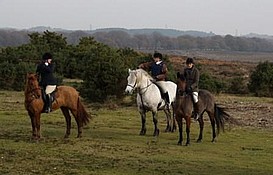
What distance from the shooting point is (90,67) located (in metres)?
27.0

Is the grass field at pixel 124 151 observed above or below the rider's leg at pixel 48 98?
below

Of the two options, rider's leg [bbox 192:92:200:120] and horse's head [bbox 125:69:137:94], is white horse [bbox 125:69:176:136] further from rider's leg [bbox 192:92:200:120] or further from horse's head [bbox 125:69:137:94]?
rider's leg [bbox 192:92:200:120]

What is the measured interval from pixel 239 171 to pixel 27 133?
6.97 m

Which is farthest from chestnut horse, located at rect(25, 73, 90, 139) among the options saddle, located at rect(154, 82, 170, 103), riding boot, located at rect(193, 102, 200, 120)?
→ riding boot, located at rect(193, 102, 200, 120)

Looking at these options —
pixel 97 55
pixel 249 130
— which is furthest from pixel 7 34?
pixel 249 130

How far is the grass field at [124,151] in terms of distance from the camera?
10453 mm

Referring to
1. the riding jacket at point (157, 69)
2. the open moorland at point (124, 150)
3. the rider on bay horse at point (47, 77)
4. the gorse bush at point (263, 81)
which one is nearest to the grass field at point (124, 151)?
the open moorland at point (124, 150)

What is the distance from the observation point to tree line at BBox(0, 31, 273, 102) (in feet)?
87.8

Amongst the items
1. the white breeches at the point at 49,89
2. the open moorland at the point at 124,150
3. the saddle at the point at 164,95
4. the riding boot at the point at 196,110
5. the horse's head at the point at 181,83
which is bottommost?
the open moorland at the point at 124,150

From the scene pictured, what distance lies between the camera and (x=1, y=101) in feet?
84.4

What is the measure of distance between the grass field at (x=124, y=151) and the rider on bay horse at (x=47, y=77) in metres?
1.13

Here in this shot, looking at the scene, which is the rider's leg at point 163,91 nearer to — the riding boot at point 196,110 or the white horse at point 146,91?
the white horse at point 146,91

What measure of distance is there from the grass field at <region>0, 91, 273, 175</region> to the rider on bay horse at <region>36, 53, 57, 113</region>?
3.72ft

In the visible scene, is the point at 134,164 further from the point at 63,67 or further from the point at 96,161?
the point at 63,67
